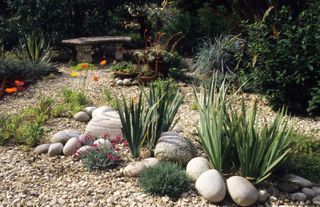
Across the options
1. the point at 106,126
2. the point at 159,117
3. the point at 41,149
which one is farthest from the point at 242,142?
the point at 41,149

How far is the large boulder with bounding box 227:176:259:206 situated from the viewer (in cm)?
325

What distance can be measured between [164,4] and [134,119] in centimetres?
861

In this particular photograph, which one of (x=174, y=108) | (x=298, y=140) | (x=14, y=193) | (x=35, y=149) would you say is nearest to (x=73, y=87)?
(x=35, y=149)

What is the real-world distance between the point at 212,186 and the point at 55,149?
5.92 ft

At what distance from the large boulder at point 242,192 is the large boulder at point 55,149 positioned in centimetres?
187

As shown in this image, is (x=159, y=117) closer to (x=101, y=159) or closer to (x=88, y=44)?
(x=101, y=159)

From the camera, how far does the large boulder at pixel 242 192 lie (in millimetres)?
3248

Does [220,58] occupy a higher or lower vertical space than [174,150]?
higher

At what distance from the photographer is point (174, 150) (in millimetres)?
3787

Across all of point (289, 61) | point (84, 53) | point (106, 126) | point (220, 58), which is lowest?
point (106, 126)

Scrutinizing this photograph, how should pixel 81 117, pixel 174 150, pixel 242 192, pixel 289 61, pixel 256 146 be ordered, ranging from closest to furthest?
pixel 242 192, pixel 256 146, pixel 174 150, pixel 81 117, pixel 289 61

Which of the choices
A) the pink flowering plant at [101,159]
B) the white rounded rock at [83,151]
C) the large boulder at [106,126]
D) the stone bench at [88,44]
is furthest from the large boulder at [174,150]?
the stone bench at [88,44]

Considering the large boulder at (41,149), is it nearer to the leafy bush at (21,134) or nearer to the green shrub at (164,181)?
the leafy bush at (21,134)

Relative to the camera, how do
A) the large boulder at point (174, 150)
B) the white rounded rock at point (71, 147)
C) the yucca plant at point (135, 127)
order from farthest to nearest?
the white rounded rock at point (71, 147) < the yucca plant at point (135, 127) < the large boulder at point (174, 150)
